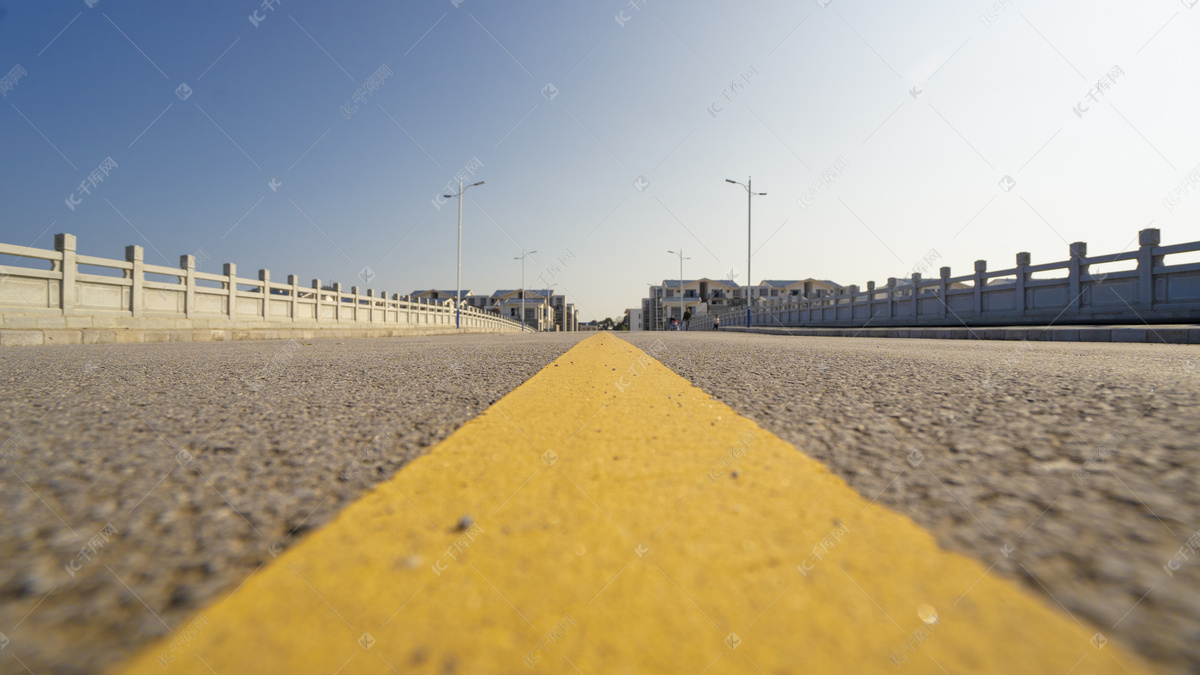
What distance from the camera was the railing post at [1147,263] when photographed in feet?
41.9

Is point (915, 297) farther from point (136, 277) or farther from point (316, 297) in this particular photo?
point (136, 277)

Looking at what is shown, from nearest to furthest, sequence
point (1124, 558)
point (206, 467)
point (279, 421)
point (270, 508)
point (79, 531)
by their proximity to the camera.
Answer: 1. point (1124, 558)
2. point (79, 531)
3. point (270, 508)
4. point (206, 467)
5. point (279, 421)

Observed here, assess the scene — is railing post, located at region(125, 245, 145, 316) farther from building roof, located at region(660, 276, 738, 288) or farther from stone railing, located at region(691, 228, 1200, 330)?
building roof, located at region(660, 276, 738, 288)

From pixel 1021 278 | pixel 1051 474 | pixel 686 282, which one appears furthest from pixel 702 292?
pixel 1051 474

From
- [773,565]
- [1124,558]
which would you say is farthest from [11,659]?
[1124,558]

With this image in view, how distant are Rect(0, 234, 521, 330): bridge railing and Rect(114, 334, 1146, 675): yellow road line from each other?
1417cm

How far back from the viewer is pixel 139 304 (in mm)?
12742

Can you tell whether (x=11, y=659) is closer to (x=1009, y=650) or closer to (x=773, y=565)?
(x=773, y=565)

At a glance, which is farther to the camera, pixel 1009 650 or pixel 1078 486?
pixel 1078 486

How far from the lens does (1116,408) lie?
213 cm

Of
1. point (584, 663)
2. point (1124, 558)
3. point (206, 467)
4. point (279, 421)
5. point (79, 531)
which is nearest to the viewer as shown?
point (584, 663)

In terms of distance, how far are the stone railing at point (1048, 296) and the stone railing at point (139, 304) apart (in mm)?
22578

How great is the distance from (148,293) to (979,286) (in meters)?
26.3

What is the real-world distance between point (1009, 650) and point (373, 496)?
1342 millimetres
